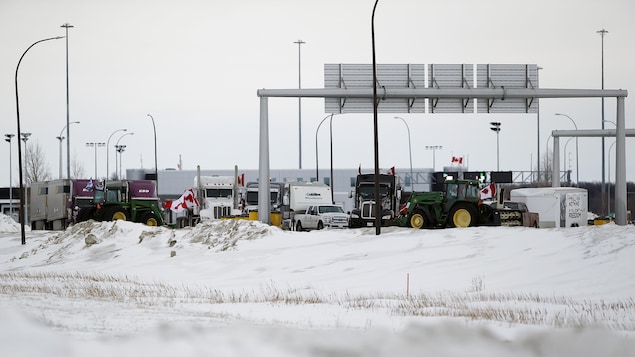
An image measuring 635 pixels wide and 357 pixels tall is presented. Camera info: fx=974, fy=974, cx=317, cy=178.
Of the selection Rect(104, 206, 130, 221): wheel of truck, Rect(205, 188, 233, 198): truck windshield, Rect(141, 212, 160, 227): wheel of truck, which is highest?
Rect(205, 188, 233, 198): truck windshield

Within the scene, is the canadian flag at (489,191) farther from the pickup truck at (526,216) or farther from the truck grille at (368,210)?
the truck grille at (368,210)

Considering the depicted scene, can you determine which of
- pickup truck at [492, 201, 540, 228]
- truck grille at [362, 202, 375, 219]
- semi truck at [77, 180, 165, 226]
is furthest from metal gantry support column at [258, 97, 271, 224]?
pickup truck at [492, 201, 540, 228]

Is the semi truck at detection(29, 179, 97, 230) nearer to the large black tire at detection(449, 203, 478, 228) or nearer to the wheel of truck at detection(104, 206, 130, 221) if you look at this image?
the wheel of truck at detection(104, 206, 130, 221)

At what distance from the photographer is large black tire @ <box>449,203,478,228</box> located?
42.9 meters

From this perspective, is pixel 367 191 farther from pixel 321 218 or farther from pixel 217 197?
pixel 217 197

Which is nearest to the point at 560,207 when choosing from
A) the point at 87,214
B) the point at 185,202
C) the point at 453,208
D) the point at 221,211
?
the point at 453,208

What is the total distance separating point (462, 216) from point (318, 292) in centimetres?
1892

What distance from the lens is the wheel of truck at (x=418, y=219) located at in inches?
1716

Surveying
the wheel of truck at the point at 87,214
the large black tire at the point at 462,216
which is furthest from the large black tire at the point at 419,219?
the wheel of truck at the point at 87,214

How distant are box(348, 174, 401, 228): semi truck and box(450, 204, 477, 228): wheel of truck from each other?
613 centimetres

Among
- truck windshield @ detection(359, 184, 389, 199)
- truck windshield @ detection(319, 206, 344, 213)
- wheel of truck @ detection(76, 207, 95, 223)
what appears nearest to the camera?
truck windshield @ detection(359, 184, 389, 199)

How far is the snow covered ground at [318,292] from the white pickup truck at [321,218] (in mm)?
10951

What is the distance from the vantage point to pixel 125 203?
5419 centimetres

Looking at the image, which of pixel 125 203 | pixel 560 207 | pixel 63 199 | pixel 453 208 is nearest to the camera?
pixel 453 208
